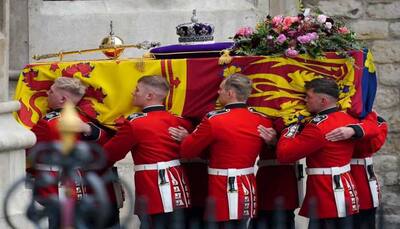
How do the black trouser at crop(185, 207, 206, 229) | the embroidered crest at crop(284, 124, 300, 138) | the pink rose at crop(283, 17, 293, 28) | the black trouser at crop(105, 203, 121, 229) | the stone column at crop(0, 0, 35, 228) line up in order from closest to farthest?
the stone column at crop(0, 0, 35, 228)
the embroidered crest at crop(284, 124, 300, 138)
the pink rose at crop(283, 17, 293, 28)
the black trouser at crop(105, 203, 121, 229)
the black trouser at crop(185, 207, 206, 229)

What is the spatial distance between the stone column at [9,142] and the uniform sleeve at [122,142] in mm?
473

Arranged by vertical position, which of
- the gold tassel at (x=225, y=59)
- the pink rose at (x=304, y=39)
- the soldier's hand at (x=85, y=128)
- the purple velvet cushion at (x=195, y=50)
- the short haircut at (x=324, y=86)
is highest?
the pink rose at (x=304, y=39)

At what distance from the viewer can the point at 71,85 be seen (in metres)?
8.28

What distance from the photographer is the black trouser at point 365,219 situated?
8672 mm

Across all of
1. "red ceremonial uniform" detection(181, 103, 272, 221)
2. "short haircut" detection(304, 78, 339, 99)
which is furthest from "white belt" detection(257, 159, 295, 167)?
"short haircut" detection(304, 78, 339, 99)

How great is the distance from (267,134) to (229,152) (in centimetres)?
27

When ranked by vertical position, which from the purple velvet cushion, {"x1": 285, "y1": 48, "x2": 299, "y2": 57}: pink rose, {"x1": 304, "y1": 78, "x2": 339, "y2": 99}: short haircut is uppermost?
the purple velvet cushion

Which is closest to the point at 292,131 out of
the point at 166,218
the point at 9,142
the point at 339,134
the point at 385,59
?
the point at 339,134

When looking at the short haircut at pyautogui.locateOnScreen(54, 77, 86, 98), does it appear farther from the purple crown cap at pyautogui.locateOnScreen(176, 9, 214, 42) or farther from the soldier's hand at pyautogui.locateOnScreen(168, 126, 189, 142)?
the purple crown cap at pyautogui.locateOnScreen(176, 9, 214, 42)

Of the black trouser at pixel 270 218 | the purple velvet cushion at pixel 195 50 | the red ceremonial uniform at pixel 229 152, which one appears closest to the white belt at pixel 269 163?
the black trouser at pixel 270 218

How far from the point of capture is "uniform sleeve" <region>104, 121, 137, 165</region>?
8.20 m

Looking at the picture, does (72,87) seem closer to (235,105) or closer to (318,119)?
(235,105)

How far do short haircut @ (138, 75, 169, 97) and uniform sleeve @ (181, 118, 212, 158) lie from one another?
35 cm

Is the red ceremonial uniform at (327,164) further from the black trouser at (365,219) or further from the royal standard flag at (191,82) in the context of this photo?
the black trouser at (365,219)
